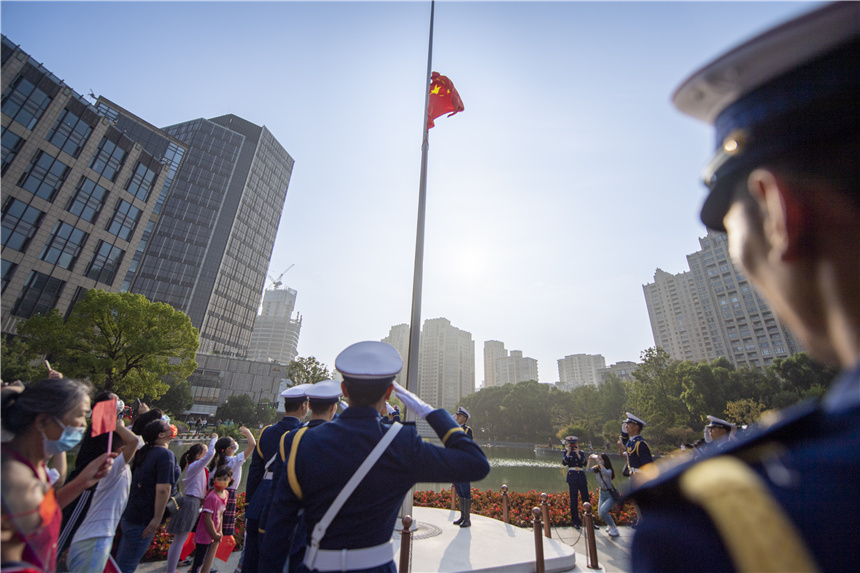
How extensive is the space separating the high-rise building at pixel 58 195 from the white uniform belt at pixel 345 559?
36.6 metres

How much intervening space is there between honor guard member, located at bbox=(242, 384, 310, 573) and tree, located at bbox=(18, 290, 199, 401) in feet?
76.2

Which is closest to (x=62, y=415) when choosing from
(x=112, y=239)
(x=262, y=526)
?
(x=262, y=526)

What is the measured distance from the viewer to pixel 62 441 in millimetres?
2164

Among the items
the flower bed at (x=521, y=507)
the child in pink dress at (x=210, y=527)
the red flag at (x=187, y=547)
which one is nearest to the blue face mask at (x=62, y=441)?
the child in pink dress at (x=210, y=527)

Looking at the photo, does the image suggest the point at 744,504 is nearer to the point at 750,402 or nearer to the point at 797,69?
the point at 797,69

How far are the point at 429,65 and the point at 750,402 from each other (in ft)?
125

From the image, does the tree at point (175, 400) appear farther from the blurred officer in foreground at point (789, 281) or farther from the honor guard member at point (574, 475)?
the blurred officer in foreground at point (789, 281)

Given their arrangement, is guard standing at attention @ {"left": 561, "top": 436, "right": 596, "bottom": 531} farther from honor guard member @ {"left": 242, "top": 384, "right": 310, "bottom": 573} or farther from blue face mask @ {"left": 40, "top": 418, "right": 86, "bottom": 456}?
blue face mask @ {"left": 40, "top": 418, "right": 86, "bottom": 456}

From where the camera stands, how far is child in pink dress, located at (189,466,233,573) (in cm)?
483

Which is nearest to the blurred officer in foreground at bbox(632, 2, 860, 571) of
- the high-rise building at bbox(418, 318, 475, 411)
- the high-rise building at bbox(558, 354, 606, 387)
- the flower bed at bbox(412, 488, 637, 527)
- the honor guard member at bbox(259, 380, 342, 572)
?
the honor guard member at bbox(259, 380, 342, 572)

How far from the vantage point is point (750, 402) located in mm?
30766

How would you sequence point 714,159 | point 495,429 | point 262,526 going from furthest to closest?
1. point 495,429
2. point 262,526
3. point 714,159

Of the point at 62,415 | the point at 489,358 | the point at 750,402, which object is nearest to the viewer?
the point at 62,415

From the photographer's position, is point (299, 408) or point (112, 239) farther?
point (112, 239)
